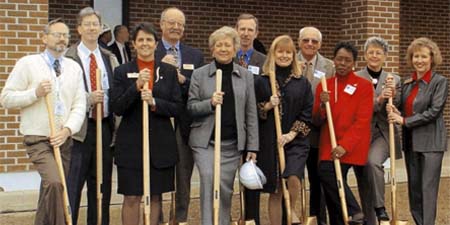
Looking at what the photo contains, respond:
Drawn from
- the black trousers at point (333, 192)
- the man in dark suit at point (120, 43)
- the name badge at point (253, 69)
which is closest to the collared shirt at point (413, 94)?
the black trousers at point (333, 192)

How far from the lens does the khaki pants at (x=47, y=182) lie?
6.06 meters

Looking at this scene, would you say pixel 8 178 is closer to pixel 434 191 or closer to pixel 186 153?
pixel 186 153

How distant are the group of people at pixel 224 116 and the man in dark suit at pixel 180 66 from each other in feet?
0.04

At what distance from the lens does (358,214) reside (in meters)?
7.32

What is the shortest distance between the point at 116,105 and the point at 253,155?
132cm

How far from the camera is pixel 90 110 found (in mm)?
6793

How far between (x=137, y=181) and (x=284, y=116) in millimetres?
1526

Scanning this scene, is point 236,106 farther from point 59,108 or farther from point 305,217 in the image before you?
point 305,217

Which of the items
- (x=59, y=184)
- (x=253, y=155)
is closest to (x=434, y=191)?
(x=253, y=155)

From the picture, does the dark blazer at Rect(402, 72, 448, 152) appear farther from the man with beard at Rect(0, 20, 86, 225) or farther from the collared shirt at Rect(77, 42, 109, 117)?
the man with beard at Rect(0, 20, 86, 225)

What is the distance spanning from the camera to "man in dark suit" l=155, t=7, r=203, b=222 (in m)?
6.86

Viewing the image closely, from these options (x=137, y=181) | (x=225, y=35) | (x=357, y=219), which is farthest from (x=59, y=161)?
(x=357, y=219)

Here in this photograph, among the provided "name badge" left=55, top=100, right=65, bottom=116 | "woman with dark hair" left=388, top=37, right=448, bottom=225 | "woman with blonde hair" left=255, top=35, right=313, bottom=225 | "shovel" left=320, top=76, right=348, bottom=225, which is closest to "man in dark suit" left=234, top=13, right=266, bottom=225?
"woman with blonde hair" left=255, top=35, right=313, bottom=225

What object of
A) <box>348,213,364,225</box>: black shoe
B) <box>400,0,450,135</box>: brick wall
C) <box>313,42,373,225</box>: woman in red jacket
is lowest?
<box>348,213,364,225</box>: black shoe
